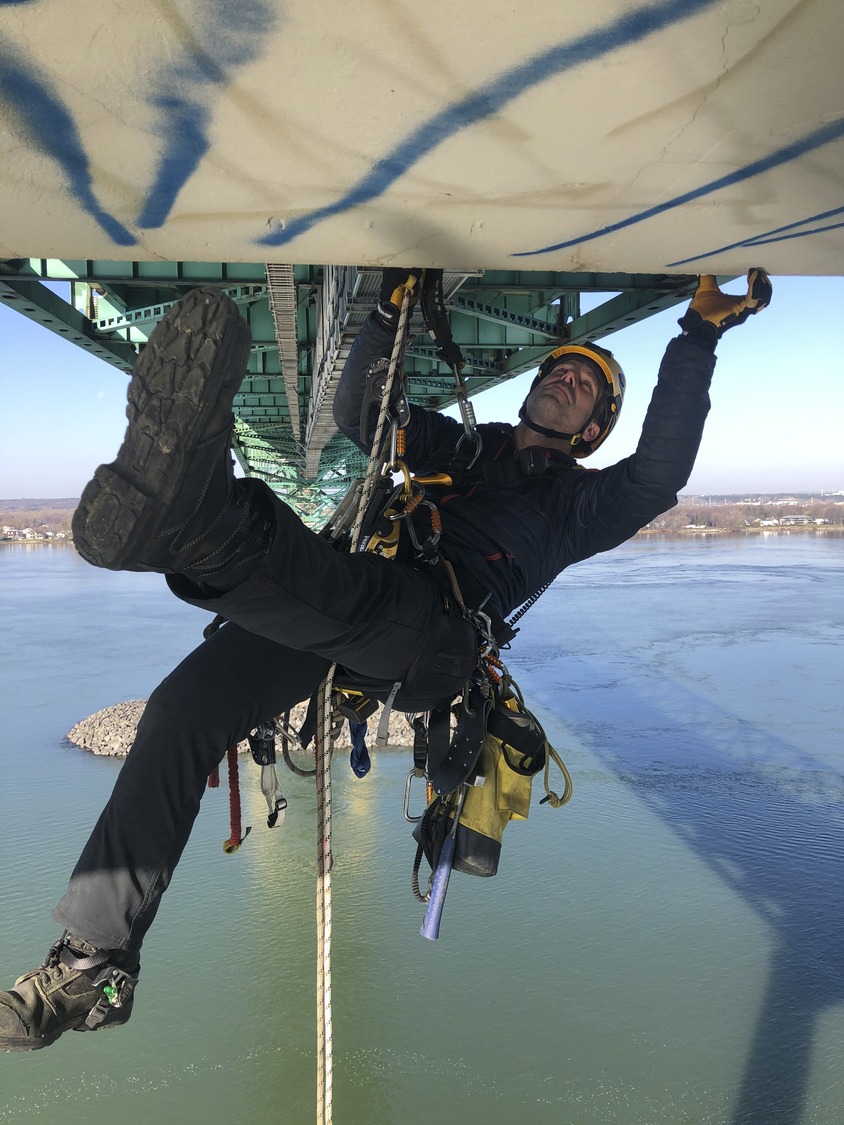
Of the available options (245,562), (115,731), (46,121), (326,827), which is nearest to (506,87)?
(46,121)

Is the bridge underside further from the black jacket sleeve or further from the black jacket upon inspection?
the black jacket sleeve

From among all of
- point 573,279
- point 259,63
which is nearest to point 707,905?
point 573,279

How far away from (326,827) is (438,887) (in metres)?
0.38

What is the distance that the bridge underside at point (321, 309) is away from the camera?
5.28 m

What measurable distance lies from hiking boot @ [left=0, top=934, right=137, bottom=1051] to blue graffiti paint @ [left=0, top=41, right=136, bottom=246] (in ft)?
4.77

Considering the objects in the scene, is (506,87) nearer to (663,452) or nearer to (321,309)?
(663,452)

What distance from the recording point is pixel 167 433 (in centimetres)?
143

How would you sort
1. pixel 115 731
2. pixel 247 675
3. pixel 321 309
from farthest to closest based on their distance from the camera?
pixel 115 731, pixel 321 309, pixel 247 675

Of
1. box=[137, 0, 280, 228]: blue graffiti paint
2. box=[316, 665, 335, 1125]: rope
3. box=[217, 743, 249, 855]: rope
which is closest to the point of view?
box=[137, 0, 280, 228]: blue graffiti paint

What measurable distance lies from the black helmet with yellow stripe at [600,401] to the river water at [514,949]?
176 inches

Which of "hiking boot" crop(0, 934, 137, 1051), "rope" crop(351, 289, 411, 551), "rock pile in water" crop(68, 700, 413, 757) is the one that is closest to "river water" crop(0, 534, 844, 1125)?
"rock pile in water" crop(68, 700, 413, 757)

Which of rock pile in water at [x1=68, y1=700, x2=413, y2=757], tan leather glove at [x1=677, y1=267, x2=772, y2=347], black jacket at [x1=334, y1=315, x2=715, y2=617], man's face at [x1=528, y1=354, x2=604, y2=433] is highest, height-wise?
tan leather glove at [x1=677, y1=267, x2=772, y2=347]

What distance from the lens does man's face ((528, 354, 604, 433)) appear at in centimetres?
288

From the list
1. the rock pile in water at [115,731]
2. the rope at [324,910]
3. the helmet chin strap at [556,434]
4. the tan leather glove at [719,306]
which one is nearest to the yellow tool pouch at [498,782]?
the rope at [324,910]
